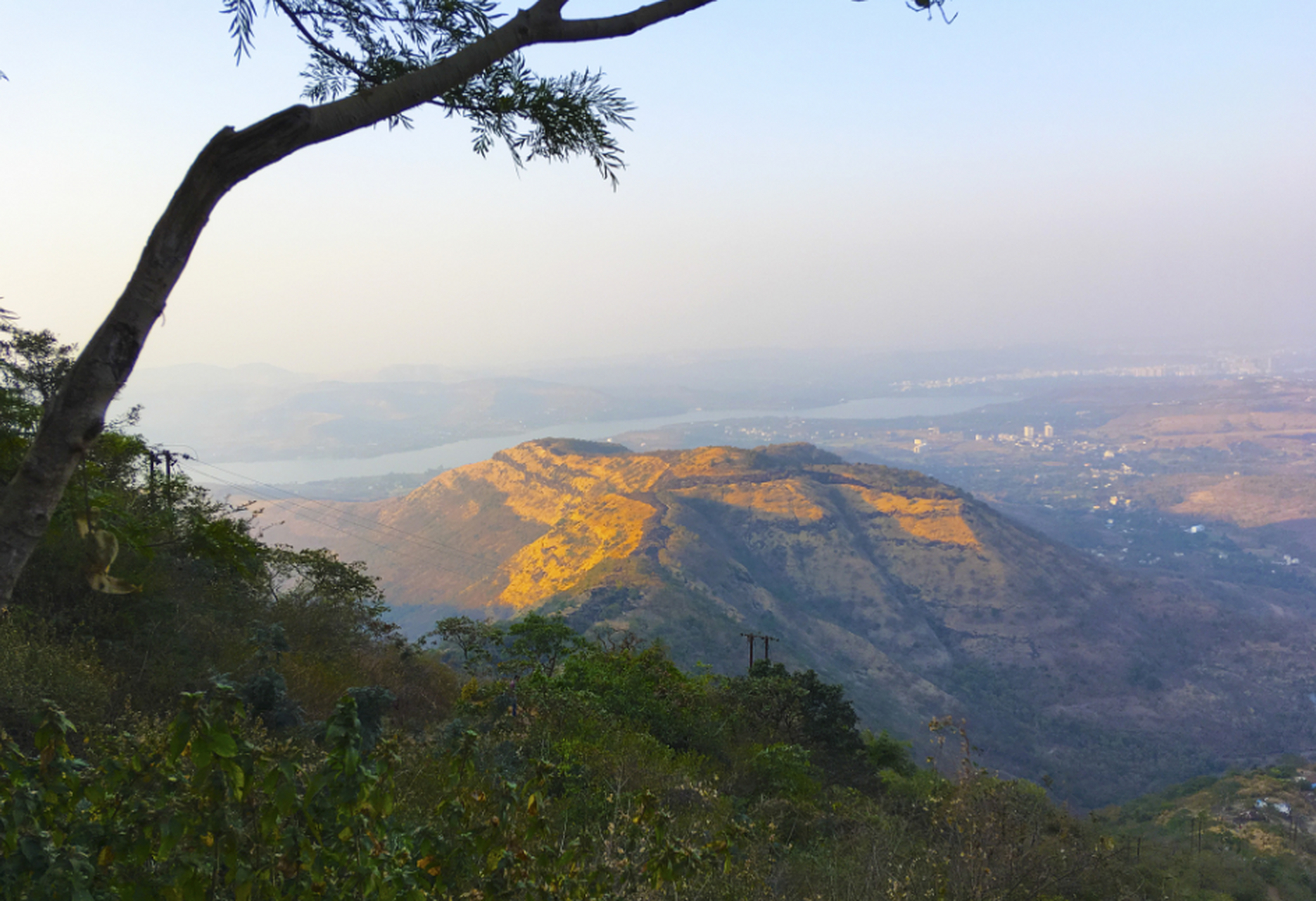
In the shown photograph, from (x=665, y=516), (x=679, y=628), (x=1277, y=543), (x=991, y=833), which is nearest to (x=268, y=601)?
(x=991, y=833)

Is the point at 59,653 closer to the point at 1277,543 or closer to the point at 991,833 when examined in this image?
the point at 991,833

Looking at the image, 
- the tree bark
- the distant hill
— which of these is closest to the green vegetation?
the tree bark

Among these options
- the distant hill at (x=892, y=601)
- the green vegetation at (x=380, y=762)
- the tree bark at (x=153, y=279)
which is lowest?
the distant hill at (x=892, y=601)

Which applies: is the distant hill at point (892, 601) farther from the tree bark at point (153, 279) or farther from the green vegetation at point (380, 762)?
the tree bark at point (153, 279)

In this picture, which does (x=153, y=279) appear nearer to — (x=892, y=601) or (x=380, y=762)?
(x=380, y=762)

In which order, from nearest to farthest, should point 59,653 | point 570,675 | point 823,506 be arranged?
1. point 59,653
2. point 570,675
3. point 823,506

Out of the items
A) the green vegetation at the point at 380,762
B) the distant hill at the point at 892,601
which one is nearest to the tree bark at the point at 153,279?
the green vegetation at the point at 380,762
